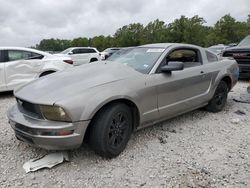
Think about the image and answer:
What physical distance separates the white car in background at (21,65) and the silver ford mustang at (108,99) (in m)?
3.56

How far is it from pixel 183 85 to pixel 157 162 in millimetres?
1506

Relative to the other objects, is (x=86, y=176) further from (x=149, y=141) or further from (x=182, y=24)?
(x=182, y=24)

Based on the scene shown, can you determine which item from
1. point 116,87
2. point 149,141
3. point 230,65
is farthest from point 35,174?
point 230,65

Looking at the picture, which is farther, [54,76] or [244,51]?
[244,51]

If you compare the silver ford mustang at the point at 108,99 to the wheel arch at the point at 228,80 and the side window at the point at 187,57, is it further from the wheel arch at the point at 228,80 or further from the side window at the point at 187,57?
the wheel arch at the point at 228,80


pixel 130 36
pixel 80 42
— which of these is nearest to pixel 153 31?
pixel 130 36

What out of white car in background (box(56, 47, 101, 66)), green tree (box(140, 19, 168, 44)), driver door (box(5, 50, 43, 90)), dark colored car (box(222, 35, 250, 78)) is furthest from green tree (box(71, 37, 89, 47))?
driver door (box(5, 50, 43, 90))

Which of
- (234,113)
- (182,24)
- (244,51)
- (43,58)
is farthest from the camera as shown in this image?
(182,24)

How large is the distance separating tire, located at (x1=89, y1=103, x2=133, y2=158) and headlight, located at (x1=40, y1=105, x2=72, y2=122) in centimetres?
37

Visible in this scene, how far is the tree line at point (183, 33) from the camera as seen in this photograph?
45031mm

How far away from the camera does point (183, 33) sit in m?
44.7

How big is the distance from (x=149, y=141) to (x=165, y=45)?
166cm

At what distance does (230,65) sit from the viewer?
5707 mm

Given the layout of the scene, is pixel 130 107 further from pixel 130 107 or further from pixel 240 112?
pixel 240 112
